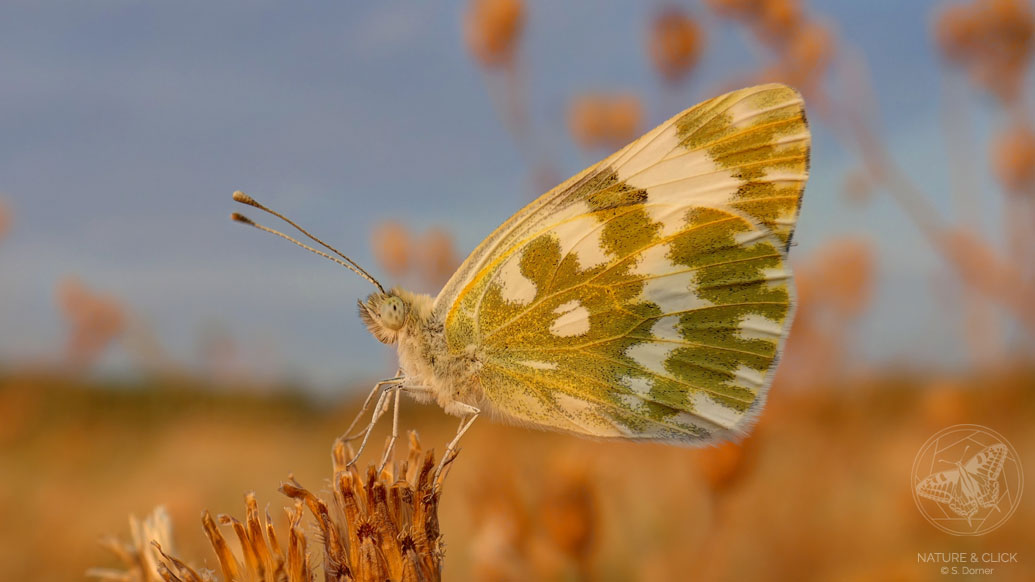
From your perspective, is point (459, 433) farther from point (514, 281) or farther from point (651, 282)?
point (651, 282)

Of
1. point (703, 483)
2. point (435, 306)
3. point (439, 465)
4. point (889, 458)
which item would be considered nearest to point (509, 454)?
point (703, 483)

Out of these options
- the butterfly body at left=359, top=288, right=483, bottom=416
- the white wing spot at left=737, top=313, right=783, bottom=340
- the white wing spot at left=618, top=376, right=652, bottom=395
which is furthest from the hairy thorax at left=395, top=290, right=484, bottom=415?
the white wing spot at left=737, top=313, right=783, bottom=340

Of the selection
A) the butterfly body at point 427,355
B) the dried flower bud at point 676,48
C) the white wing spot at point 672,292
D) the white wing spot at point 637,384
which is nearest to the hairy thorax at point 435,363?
the butterfly body at point 427,355

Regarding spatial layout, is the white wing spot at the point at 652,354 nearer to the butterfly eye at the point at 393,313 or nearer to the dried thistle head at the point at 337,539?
the butterfly eye at the point at 393,313

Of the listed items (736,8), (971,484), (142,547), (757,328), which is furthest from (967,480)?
(142,547)

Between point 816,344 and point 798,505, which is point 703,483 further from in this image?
point 816,344

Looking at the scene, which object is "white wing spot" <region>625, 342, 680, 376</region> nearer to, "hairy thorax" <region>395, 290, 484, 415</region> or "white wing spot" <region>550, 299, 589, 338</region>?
Answer: "white wing spot" <region>550, 299, 589, 338</region>
